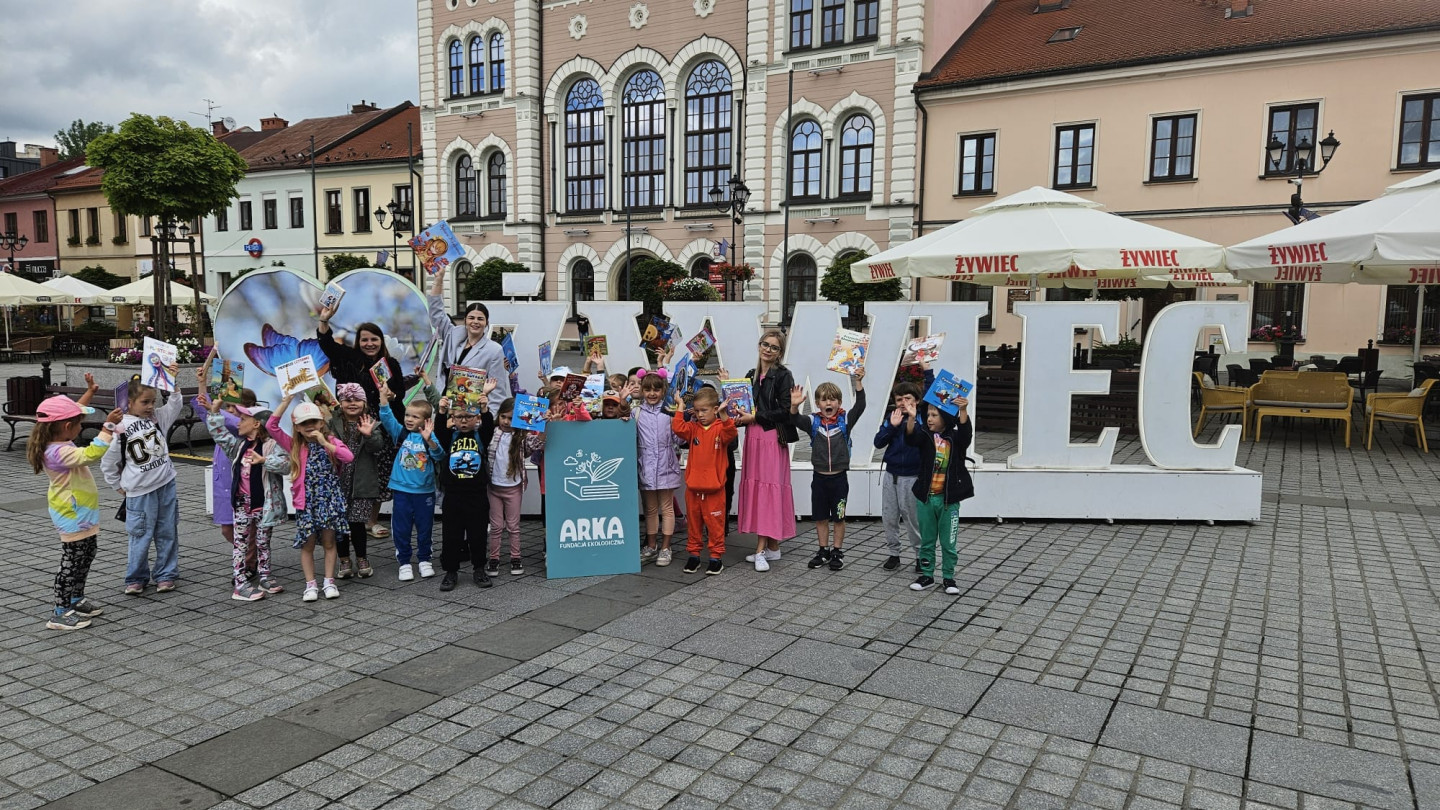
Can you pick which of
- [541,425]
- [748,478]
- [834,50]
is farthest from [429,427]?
[834,50]

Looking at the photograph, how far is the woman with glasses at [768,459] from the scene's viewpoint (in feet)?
24.5

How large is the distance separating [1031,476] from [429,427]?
575cm

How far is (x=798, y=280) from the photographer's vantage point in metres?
33.0

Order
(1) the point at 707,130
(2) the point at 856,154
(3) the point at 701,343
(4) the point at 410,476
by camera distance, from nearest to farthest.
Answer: (4) the point at 410,476 → (3) the point at 701,343 → (2) the point at 856,154 → (1) the point at 707,130

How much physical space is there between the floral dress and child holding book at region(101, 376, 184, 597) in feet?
3.41

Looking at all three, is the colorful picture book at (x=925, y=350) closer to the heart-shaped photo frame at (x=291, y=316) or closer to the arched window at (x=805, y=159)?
the heart-shaped photo frame at (x=291, y=316)

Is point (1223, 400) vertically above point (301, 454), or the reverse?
point (301, 454)

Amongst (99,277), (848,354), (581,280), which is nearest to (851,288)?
(581,280)

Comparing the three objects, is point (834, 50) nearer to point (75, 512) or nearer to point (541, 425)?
point (541, 425)

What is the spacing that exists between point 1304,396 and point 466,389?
12882 mm

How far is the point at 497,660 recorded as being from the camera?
17.9 ft

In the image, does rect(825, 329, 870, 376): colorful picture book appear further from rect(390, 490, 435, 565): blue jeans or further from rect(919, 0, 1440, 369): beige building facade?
rect(919, 0, 1440, 369): beige building facade

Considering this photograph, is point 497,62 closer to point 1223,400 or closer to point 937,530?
point 1223,400

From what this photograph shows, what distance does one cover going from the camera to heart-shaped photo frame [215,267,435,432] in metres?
9.23
